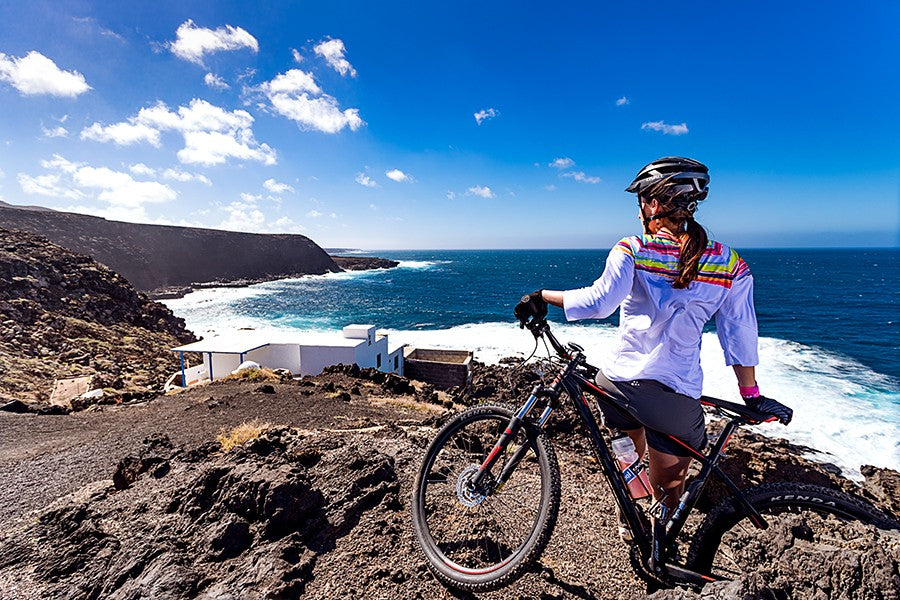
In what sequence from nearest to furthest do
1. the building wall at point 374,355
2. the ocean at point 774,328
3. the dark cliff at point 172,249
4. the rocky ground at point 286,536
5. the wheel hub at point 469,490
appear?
the rocky ground at point 286,536 → the wheel hub at point 469,490 → the ocean at point 774,328 → the building wall at point 374,355 → the dark cliff at point 172,249

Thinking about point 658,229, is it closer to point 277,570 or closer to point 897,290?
point 277,570

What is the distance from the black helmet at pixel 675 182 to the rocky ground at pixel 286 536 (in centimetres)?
146

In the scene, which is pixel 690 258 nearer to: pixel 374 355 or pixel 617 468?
pixel 617 468

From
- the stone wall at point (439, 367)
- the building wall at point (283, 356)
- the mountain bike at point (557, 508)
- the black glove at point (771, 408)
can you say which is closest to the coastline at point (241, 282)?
the stone wall at point (439, 367)

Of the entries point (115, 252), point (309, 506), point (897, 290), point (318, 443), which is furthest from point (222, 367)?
point (897, 290)


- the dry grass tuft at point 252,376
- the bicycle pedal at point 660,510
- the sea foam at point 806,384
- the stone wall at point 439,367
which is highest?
the bicycle pedal at point 660,510

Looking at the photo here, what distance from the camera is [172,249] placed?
350 ft

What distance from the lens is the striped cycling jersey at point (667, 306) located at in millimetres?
2199

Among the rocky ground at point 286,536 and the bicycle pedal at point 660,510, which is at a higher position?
the bicycle pedal at point 660,510

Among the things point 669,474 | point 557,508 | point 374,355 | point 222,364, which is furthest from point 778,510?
point 374,355

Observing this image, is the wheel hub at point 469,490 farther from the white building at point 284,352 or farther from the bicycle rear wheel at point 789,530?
the white building at point 284,352

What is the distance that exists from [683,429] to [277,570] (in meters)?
2.80

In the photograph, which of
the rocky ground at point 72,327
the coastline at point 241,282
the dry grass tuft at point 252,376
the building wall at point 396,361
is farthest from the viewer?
the coastline at point 241,282

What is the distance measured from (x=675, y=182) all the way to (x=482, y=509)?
2.73 m
